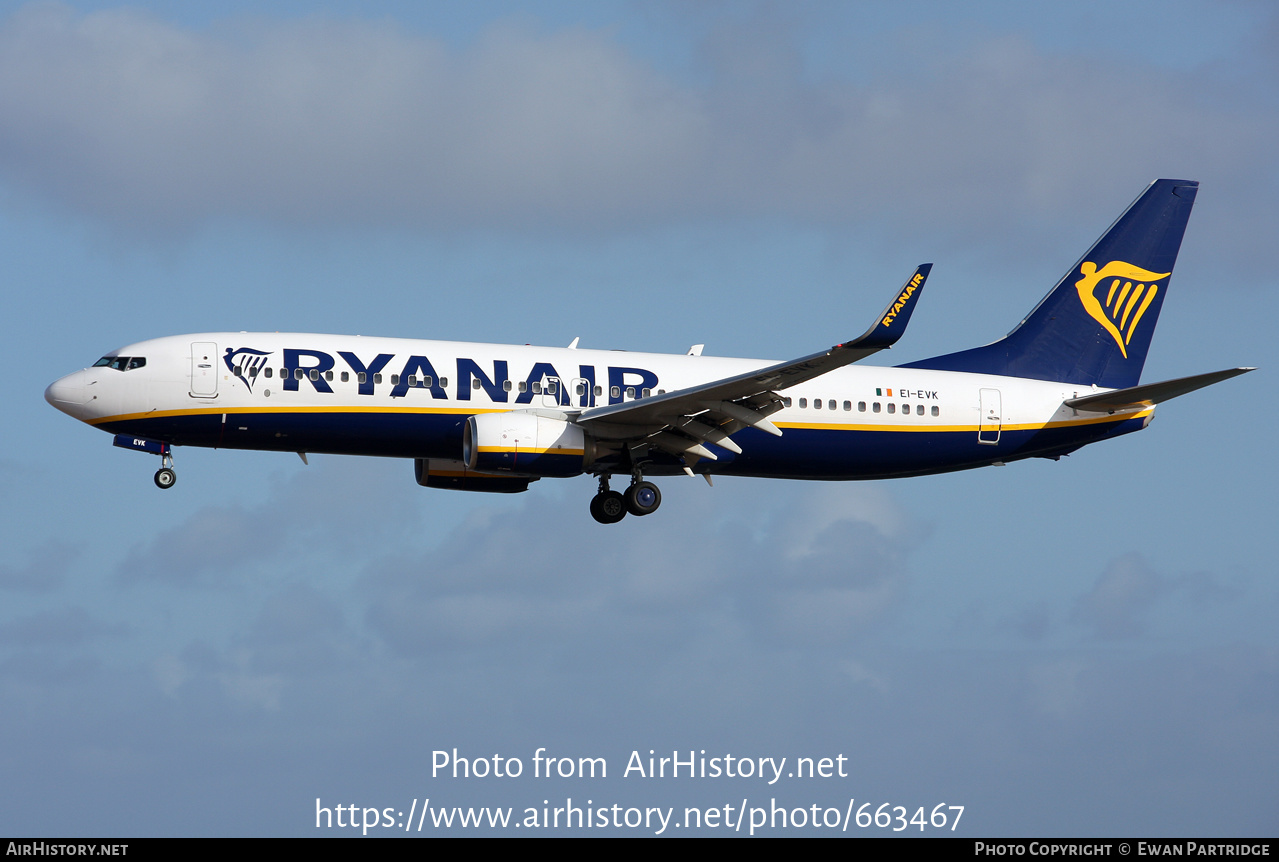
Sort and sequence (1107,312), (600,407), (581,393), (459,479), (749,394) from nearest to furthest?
(749,394), (600,407), (581,393), (459,479), (1107,312)

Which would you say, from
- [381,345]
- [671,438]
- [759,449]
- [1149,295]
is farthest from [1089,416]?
[381,345]

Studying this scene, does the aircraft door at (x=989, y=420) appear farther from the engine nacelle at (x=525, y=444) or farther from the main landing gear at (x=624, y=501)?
the engine nacelle at (x=525, y=444)

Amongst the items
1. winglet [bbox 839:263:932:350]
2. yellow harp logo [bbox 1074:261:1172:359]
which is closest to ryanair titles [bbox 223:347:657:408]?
winglet [bbox 839:263:932:350]

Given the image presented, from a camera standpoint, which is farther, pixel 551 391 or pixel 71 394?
pixel 551 391

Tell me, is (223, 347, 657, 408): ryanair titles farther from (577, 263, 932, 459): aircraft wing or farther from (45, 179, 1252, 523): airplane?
(577, 263, 932, 459): aircraft wing

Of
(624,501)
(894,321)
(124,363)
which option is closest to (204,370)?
(124,363)

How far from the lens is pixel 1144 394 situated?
43.5 m

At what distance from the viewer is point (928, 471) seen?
45719 mm

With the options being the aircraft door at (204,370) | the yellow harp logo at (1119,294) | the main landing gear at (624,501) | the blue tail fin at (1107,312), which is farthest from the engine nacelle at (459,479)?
the yellow harp logo at (1119,294)

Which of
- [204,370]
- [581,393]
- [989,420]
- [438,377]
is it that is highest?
[204,370]

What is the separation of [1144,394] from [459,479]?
19646 mm

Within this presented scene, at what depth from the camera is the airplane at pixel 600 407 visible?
39250 millimetres

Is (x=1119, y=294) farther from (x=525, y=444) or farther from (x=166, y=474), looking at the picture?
(x=166, y=474)

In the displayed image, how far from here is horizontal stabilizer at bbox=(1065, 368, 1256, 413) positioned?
40853 millimetres
